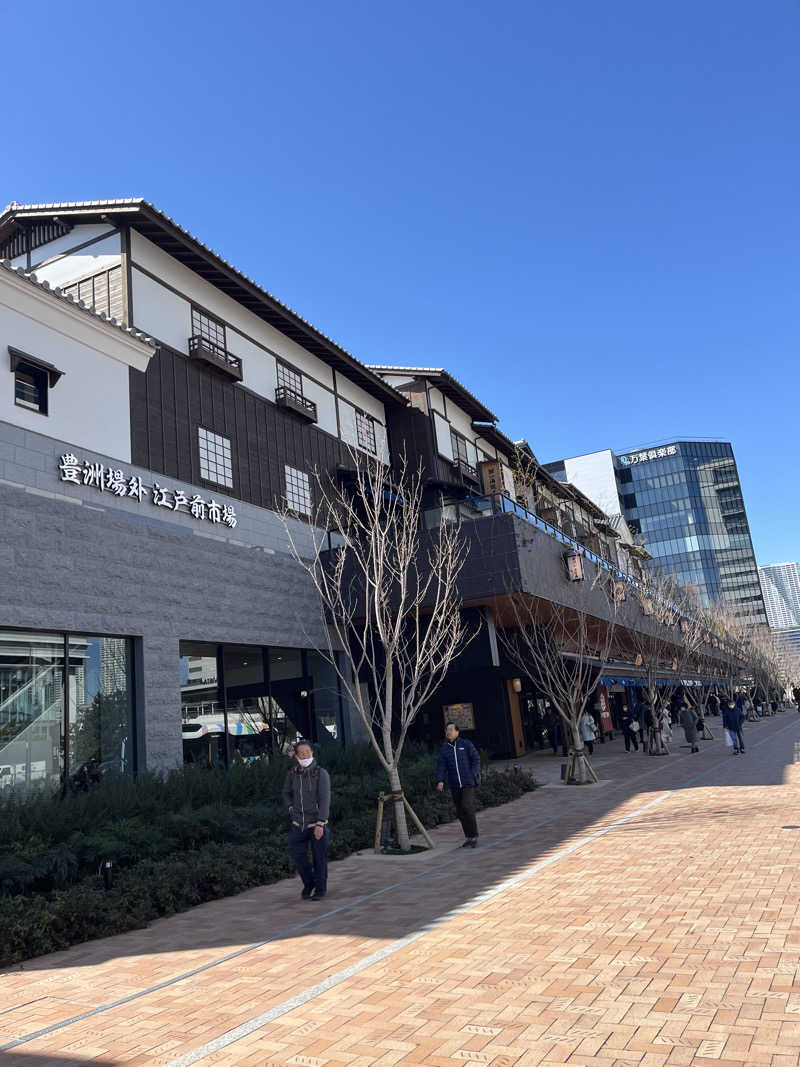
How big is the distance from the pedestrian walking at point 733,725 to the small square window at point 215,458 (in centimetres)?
1475

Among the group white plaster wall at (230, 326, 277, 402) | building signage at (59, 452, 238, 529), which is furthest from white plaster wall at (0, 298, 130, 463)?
white plaster wall at (230, 326, 277, 402)

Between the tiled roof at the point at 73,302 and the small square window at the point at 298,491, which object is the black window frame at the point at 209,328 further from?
the small square window at the point at 298,491

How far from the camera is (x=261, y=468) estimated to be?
20062 millimetres

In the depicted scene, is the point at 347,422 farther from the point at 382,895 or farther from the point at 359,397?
the point at 382,895

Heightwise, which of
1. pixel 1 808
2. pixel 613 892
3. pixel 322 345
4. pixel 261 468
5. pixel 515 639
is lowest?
pixel 613 892

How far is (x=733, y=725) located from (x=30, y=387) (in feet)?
63.0

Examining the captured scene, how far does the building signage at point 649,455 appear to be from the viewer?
124688mm

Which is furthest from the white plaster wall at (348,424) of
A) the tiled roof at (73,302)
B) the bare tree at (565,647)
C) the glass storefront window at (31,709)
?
the glass storefront window at (31,709)

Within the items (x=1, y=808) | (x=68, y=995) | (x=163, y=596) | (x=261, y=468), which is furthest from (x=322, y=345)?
(x=68, y=995)

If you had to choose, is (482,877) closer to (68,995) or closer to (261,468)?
(68,995)

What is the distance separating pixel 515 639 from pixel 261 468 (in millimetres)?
9365

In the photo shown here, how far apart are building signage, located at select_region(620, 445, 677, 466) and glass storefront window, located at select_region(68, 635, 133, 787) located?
119997mm

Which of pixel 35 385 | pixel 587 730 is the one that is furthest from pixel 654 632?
pixel 35 385

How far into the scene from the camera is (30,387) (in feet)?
46.6
